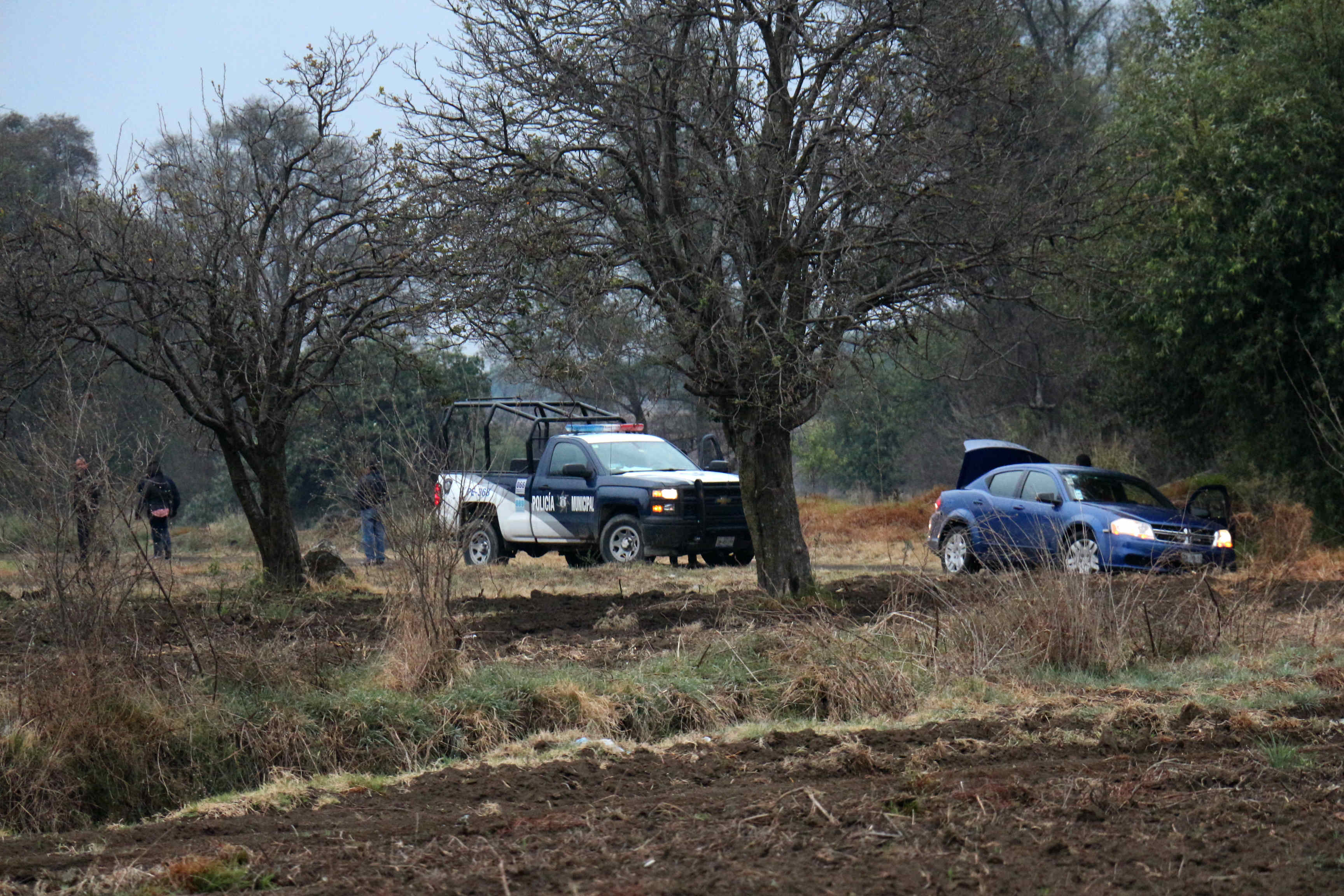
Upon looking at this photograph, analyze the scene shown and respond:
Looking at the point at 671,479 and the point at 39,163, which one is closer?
the point at 671,479

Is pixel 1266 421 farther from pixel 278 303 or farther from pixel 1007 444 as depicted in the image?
pixel 278 303

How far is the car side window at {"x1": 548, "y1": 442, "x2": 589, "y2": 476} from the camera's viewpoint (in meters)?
18.5

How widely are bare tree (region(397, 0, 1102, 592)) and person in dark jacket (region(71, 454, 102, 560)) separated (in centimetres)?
429

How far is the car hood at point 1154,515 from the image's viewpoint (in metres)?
14.5

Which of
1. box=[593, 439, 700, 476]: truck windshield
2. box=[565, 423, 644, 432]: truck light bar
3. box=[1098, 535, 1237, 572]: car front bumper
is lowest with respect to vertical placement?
box=[1098, 535, 1237, 572]: car front bumper

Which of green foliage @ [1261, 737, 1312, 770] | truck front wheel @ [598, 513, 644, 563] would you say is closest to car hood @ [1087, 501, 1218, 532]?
truck front wheel @ [598, 513, 644, 563]

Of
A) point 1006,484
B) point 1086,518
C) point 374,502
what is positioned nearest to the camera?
point 374,502

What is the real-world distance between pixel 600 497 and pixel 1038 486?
581 centimetres

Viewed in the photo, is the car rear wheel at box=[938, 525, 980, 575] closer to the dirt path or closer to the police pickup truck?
the police pickup truck

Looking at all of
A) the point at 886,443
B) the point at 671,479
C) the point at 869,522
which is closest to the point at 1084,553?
the point at 671,479

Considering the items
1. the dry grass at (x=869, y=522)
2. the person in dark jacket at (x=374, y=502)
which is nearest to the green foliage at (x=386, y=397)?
the person in dark jacket at (x=374, y=502)

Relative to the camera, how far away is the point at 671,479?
1725 centimetres

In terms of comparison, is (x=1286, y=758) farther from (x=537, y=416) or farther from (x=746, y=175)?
(x=537, y=416)

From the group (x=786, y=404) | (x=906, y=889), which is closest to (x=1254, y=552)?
(x=786, y=404)
